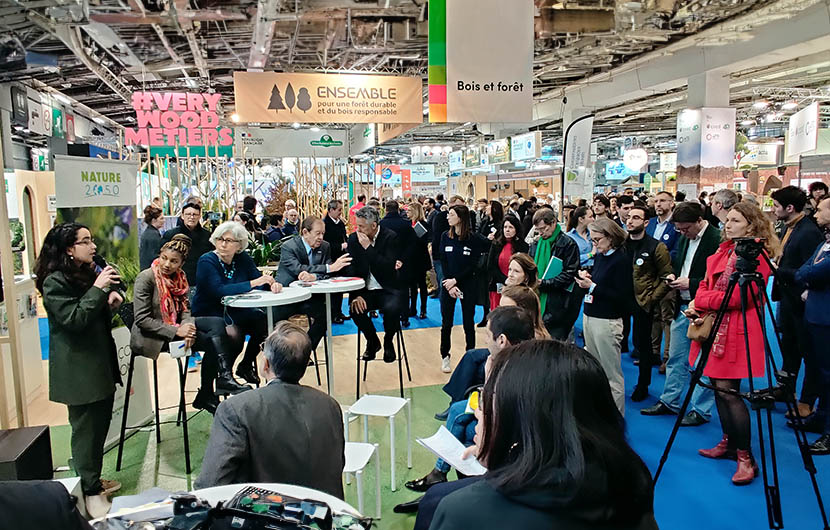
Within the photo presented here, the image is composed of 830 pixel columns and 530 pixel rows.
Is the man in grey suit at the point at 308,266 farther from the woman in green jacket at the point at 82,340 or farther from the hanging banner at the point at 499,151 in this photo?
the hanging banner at the point at 499,151

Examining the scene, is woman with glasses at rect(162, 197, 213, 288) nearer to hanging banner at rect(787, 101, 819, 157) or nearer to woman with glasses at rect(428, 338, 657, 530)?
woman with glasses at rect(428, 338, 657, 530)

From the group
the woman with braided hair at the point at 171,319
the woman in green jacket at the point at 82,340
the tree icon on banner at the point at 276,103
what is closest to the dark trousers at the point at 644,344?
the woman with braided hair at the point at 171,319

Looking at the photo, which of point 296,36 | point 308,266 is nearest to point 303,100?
point 296,36

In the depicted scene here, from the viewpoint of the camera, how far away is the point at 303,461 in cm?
194

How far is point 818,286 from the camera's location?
341 centimetres

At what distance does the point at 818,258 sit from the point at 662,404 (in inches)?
57.0

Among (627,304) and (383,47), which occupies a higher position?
(383,47)

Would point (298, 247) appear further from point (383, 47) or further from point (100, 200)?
point (383, 47)

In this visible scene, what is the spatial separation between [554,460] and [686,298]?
12.4 feet

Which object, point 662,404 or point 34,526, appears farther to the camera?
point 662,404

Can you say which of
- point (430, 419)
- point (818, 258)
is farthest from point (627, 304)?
point (430, 419)

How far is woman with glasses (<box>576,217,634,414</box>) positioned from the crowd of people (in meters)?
0.01

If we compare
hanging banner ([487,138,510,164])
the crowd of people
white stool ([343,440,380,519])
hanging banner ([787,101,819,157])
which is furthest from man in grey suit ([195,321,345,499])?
hanging banner ([487,138,510,164])

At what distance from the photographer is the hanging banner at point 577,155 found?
28.9 ft
